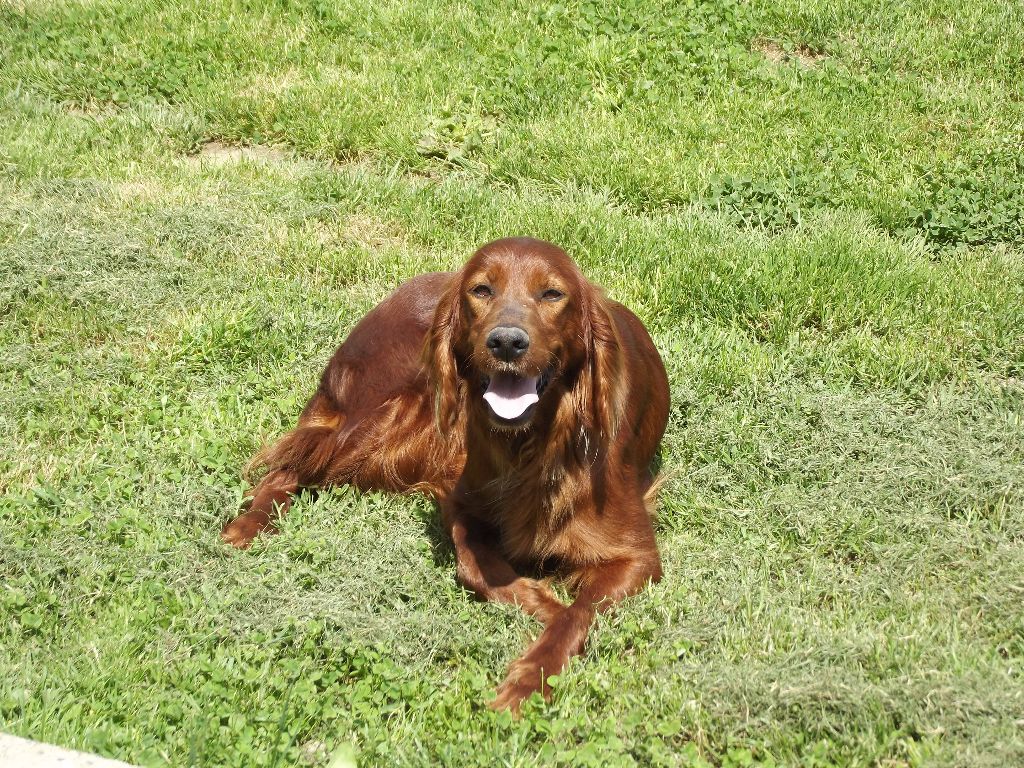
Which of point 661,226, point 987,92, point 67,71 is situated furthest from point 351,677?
point 67,71

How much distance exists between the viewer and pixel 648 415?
12.9 ft

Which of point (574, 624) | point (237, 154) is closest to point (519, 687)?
point (574, 624)

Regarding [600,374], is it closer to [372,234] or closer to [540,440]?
[540,440]

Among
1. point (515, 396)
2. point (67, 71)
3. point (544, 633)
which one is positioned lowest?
point (67, 71)

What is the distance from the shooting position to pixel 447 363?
3.53m

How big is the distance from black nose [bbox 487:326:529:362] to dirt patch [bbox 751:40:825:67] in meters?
4.36

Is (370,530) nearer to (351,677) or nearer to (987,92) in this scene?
(351,677)

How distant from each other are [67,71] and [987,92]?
5746mm

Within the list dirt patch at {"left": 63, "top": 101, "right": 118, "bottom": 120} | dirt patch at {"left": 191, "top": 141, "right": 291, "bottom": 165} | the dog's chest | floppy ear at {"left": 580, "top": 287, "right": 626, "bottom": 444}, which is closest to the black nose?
floppy ear at {"left": 580, "top": 287, "right": 626, "bottom": 444}

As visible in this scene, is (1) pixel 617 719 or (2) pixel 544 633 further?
(2) pixel 544 633

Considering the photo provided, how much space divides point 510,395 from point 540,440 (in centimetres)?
24

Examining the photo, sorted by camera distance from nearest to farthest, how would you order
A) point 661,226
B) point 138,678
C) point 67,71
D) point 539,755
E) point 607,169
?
point 539,755 → point 138,678 → point 661,226 → point 607,169 → point 67,71

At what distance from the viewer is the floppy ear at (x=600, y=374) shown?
343 centimetres

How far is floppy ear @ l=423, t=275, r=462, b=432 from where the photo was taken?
3.52 m
